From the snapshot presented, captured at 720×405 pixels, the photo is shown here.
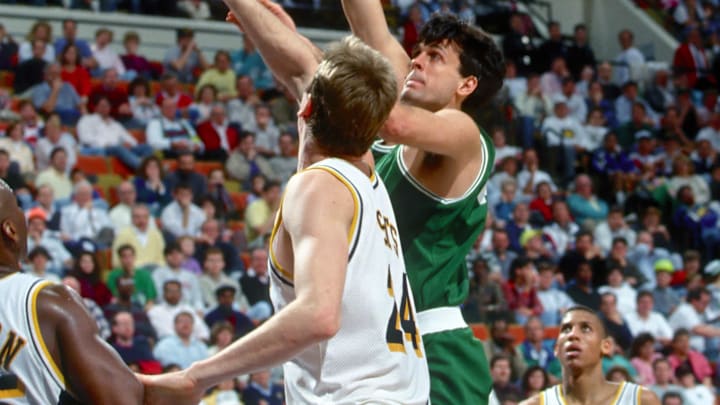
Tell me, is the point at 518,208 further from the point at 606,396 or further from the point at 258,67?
the point at 606,396

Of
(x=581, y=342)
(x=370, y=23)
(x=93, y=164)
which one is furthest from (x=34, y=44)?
(x=370, y=23)

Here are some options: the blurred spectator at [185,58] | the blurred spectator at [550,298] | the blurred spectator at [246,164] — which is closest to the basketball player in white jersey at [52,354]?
the blurred spectator at [550,298]

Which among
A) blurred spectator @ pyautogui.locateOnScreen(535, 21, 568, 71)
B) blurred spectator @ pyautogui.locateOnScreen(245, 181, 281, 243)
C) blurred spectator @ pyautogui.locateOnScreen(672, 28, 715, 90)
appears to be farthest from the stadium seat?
blurred spectator @ pyautogui.locateOnScreen(672, 28, 715, 90)

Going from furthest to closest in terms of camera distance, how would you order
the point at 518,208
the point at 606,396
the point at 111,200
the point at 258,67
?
the point at 258,67 < the point at 518,208 < the point at 111,200 < the point at 606,396

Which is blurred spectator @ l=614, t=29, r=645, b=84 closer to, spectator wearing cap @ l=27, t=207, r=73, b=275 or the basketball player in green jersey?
spectator wearing cap @ l=27, t=207, r=73, b=275

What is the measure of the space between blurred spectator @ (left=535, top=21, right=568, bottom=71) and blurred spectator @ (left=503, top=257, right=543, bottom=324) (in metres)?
5.84

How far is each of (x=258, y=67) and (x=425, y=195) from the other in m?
12.3

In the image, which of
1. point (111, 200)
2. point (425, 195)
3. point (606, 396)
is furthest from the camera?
point (111, 200)

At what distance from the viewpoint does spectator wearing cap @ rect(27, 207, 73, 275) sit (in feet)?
36.1

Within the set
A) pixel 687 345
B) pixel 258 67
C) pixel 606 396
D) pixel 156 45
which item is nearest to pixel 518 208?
pixel 687 345

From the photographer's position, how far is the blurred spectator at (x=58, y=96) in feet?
45.0

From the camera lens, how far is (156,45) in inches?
663

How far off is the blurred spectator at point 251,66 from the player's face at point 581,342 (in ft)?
32.1

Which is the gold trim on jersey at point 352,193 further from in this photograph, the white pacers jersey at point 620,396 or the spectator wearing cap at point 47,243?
the spectator wearing cap at point 47,243
